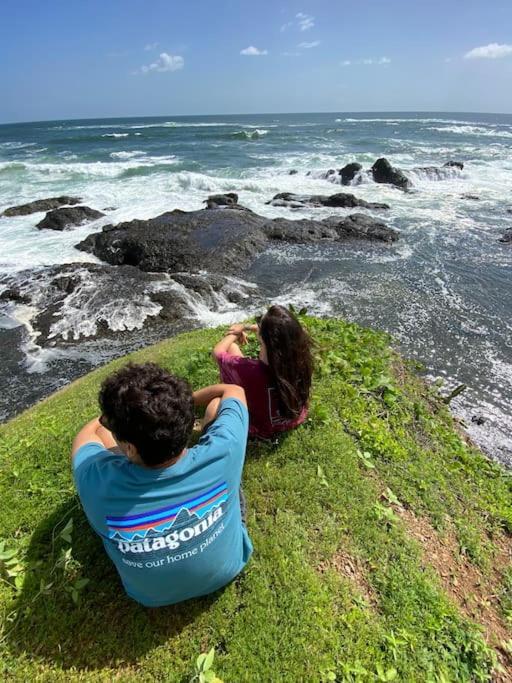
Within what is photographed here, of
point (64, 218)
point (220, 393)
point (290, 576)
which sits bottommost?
point (64, 218)

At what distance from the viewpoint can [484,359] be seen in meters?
9.72

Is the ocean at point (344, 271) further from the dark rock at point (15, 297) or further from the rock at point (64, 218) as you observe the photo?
the rock at point (64, 218)

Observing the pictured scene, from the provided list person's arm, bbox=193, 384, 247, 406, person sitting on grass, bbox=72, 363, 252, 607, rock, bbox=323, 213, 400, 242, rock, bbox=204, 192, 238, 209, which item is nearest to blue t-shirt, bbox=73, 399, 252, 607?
person sitting on grass, bbox=72, 363, 252, 607

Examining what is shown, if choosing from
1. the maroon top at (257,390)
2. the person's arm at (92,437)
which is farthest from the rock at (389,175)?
the person's arm at (92,437)

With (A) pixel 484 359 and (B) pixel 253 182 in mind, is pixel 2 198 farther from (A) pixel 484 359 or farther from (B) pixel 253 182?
(A) pixel 484 359

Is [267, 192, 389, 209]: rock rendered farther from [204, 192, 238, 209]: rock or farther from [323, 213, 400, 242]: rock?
[323, 213, 400, 242]: rock

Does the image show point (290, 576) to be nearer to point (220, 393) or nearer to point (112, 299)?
point (220, 393)

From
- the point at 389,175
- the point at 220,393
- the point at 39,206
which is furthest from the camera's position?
the point at 389,175

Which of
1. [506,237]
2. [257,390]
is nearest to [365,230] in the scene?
[506,237]

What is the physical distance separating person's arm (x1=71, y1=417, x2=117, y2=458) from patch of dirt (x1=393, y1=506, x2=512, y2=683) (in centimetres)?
297

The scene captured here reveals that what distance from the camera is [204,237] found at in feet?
55.1

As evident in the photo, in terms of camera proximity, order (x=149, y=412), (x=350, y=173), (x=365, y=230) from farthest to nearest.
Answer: (x=350, y=173)
(x=365, y=230)
(x=149, y=412)

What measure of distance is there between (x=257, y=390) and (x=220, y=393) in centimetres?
84

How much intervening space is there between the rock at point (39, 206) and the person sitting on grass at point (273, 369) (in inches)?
872
